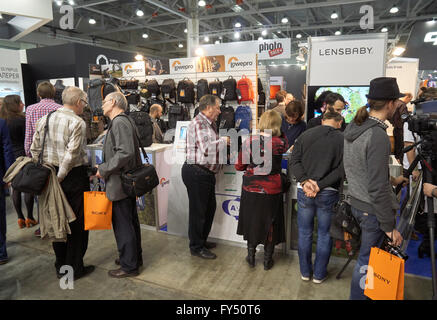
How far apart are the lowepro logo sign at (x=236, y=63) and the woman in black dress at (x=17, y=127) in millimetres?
3442

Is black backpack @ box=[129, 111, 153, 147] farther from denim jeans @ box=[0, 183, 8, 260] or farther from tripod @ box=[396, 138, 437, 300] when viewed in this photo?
tripod @ box=[396, 138, 437, 300]

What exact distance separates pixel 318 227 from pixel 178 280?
130cm

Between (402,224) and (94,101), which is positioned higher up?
(94,101)

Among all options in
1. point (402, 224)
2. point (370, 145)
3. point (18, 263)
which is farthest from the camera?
point (18, 263)

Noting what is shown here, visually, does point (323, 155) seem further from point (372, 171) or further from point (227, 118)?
point (227, 118)

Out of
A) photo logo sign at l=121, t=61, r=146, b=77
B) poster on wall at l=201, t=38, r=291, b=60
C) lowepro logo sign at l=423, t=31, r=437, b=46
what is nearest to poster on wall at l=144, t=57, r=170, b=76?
photo logo sign at l=121, t=61, r=146, b=77

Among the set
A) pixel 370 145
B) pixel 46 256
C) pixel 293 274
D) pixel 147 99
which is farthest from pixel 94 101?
pixel 370 145

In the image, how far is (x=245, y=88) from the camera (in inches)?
219

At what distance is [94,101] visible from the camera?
6.52 meters

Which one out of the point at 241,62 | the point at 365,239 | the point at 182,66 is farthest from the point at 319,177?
the point at 182,66

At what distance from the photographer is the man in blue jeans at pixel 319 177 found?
239 cm

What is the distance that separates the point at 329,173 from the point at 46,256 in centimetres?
291

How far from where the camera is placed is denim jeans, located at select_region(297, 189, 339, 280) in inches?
97.3
